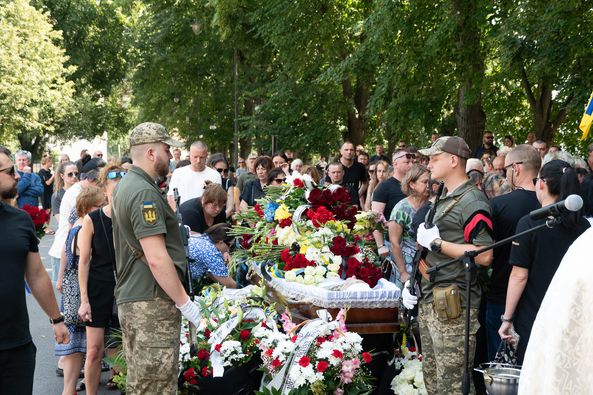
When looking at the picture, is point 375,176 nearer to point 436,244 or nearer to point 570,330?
point 436,244

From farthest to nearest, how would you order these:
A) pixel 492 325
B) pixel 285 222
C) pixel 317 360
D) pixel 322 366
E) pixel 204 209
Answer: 1. pixel 204 209
2. pixel 285 222
3. pixel 492 325
4. pixel 317 360
5. pixel 322 366

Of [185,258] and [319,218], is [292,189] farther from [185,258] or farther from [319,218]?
[185,258]

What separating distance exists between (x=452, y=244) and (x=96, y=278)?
3108 mm

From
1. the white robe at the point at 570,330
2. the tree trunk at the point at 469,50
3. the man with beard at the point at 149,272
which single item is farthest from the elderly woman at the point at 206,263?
the tree trunk at the point at 469,50

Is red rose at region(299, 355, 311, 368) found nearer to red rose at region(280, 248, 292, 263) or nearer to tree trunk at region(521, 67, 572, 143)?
red rose at region(280, 248, 292, 263)

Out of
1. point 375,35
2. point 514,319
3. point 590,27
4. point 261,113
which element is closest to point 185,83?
point 261,113

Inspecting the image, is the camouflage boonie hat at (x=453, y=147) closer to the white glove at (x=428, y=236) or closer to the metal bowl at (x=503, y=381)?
the white glove at (x=428, y=236)

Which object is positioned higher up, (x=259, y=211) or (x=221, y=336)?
(x=259, y=211)

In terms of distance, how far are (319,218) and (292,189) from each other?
669mm

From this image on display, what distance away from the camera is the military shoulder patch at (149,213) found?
16.3ft

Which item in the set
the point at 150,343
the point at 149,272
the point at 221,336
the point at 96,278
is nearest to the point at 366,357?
the point at 221,336

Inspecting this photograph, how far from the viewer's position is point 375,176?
13711 millimetres

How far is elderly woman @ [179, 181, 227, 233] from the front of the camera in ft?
27.9

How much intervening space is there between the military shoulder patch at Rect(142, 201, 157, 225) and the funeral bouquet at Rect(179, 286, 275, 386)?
3.97 feet
